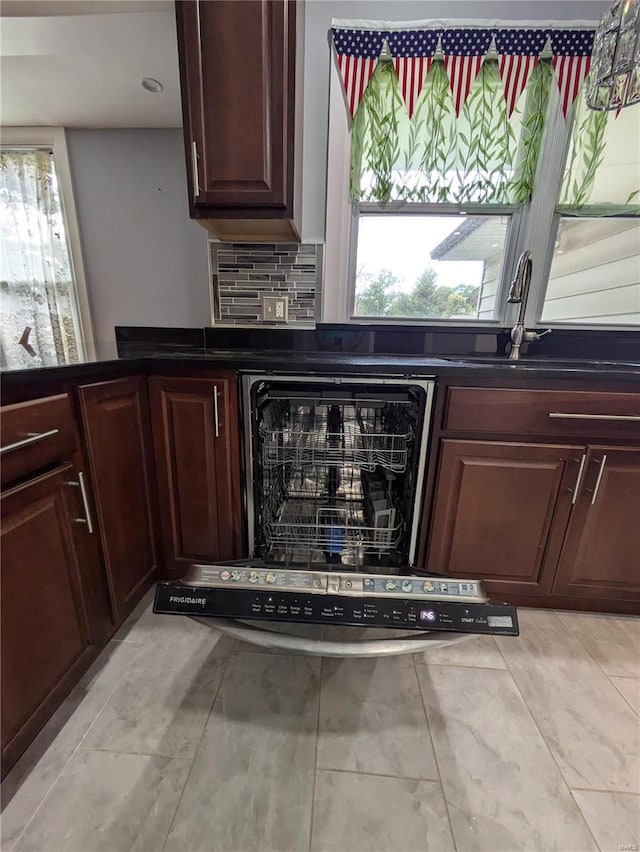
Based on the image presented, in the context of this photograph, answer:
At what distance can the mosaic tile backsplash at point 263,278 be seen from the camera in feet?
5.13

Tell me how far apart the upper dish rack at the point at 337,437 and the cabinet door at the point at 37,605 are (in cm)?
58

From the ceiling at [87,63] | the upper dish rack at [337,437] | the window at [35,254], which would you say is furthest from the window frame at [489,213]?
the window at [35,254]

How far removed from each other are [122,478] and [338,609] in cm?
77

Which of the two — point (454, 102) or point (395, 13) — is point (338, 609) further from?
point (395, 13)

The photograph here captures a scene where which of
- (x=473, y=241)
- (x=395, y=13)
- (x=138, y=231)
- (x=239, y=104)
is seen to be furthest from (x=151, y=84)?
(x=473, y=241)

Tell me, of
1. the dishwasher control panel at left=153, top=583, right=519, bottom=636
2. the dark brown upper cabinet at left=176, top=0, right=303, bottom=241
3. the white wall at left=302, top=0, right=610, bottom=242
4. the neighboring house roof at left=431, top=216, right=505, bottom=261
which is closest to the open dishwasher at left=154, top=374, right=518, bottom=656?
the dishwasher control panel at left=153, top=583, right=519, bottom=636

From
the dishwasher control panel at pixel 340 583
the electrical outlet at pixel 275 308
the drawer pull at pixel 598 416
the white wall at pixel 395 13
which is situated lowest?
the dishwasher control panel at pixel 340 583

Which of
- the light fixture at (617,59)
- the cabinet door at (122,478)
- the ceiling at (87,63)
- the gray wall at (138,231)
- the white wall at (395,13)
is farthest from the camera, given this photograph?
the gray wall at (138,231)

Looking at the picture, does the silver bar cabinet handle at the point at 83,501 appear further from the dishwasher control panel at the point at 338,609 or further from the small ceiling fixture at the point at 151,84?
the small ceiling fixture at the point at 151,84

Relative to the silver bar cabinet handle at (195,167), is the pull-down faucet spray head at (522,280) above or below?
below

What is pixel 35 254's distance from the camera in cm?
190

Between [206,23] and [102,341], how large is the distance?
147cm

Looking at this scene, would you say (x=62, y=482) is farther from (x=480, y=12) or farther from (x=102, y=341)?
(x=480, y=12)

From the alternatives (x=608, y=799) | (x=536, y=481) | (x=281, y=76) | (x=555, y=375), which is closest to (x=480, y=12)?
(x=281, y=76)
